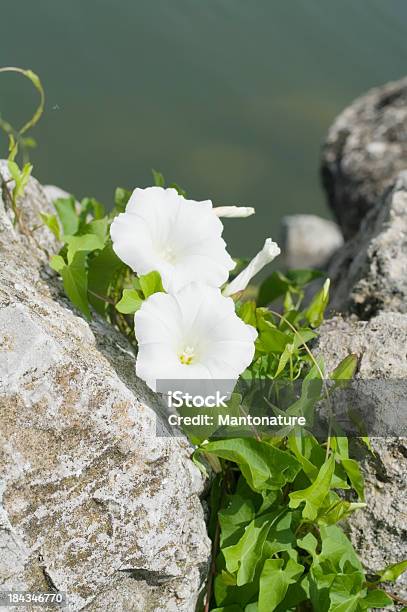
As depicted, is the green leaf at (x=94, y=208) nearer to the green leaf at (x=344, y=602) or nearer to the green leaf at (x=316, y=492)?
the green leaf at (x=316, y=492)

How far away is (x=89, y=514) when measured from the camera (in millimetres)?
1354

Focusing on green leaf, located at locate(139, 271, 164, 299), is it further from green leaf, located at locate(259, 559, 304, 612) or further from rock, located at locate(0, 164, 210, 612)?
green leaf, located at locate(259, 559, 304, 612)

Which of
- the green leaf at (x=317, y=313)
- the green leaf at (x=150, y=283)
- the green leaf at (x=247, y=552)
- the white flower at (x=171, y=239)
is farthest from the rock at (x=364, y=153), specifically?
the green leaf at (x=247, y=552)

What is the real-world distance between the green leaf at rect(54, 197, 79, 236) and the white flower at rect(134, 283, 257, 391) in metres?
0.62

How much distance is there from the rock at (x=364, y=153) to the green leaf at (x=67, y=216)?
232 centimetres

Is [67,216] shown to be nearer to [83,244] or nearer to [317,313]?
[83,244]

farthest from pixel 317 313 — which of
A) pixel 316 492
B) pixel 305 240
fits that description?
pixel 305 240

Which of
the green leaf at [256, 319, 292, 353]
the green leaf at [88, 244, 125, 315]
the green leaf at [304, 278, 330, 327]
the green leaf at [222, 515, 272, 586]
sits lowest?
the green leaf at [222, 515, 272, 586]

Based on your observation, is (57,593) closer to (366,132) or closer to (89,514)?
(89,514)

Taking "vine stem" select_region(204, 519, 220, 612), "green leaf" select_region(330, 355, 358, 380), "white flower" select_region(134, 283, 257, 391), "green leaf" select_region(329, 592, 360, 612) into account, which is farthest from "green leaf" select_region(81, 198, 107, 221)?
"green leaf" select_region(329, 592, 360, 612)

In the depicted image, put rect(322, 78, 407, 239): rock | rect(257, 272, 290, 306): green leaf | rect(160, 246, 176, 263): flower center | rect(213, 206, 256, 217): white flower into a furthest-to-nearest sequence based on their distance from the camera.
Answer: rect(322, 78, 407, 239): rock, rect(257, 272, 290, 306): green leaf, rect(213, 206, 256, 217): white flower, rect(160, 246, 176, 263): flower center

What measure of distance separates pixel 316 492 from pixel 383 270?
79cm

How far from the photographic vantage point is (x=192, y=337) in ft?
4.91

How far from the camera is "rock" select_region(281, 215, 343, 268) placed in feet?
19.5
